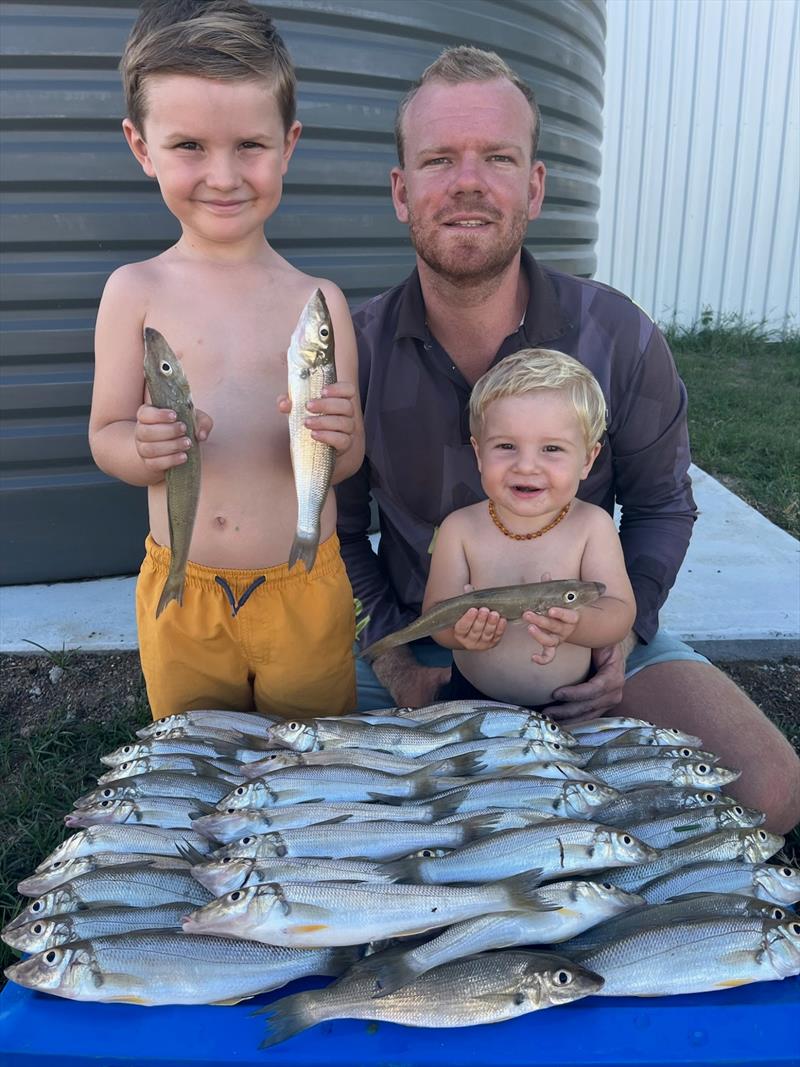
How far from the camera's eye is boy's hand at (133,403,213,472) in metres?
2.04

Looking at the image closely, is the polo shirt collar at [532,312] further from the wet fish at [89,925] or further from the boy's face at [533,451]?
the wet fish at [89,925]

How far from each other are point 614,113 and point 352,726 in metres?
11.2

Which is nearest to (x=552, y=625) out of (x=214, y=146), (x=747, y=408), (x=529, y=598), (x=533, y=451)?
(x=529, y=598)

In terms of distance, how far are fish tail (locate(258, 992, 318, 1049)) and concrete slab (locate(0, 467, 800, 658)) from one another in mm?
3046

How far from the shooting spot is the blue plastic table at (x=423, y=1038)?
1573 mm

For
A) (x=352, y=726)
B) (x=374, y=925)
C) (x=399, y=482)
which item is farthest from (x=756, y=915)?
(x=399, y=482)

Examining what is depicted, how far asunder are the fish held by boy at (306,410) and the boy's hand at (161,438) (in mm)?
264

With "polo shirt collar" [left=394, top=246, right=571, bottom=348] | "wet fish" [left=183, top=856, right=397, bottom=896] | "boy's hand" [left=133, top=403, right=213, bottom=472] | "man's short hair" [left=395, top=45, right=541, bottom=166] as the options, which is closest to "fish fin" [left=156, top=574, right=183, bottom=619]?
"boy's hand" [left=133, top=403, right=213, bottom=472]

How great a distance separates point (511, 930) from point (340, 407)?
48.0 inches

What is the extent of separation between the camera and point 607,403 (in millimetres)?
3162

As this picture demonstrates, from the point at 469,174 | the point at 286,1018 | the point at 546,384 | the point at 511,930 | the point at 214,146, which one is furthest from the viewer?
the point at 469,174

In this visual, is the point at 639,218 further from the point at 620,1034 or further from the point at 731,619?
the point at 620,1034

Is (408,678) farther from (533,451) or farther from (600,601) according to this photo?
(533,451)

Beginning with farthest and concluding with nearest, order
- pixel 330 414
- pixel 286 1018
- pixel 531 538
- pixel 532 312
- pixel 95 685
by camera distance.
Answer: pixel 95 685 < pixel 532 312 < pixel 531 538 < pixel 330 414 < pixel 286 1018
